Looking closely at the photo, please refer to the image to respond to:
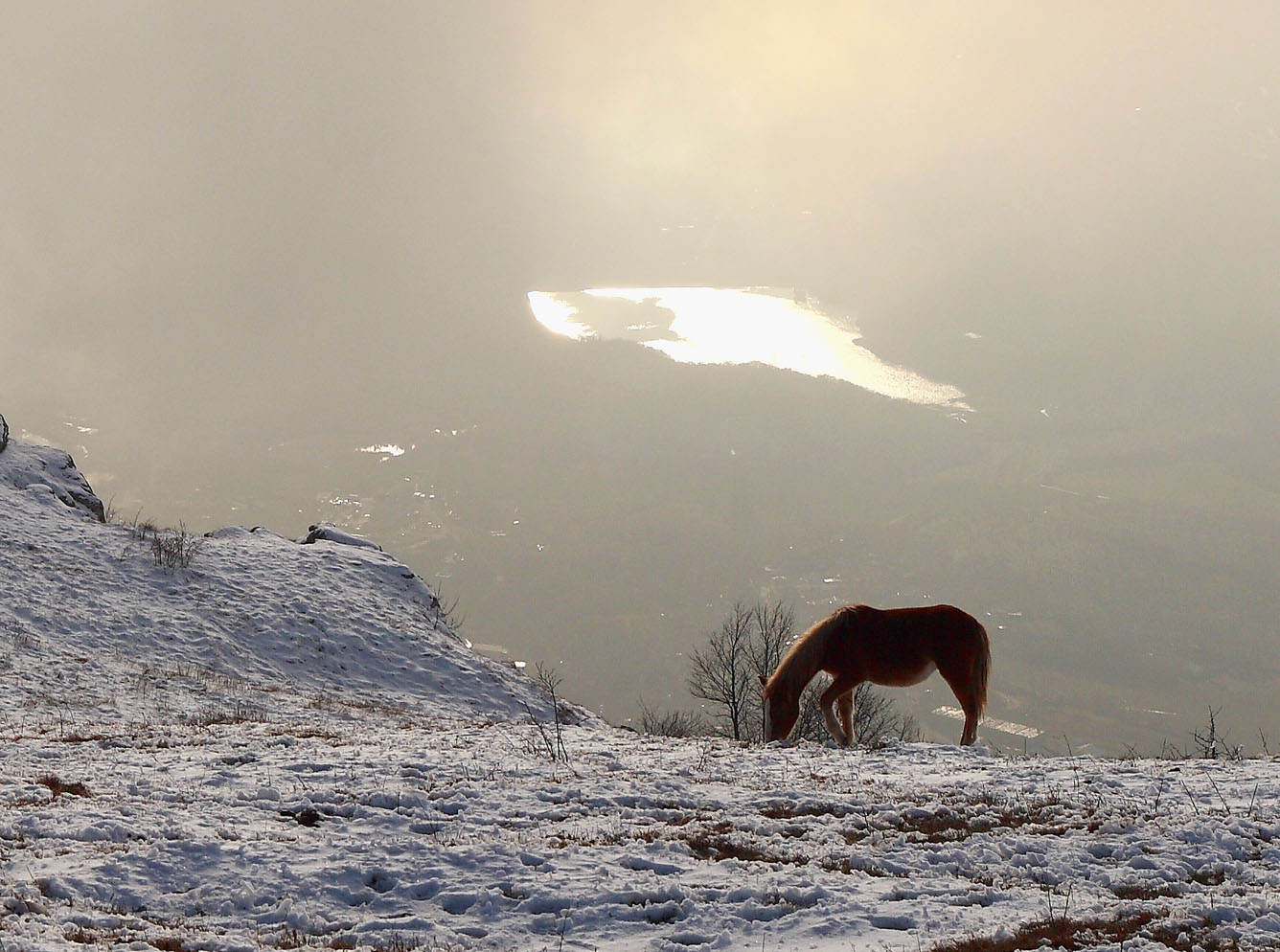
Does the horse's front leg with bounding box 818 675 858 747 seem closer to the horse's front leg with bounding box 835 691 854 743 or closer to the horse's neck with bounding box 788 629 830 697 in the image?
the horse's front leg with bounding box 835 691 854 743

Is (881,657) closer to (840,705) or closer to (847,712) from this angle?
(847,712)

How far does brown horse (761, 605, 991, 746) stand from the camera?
573 inches

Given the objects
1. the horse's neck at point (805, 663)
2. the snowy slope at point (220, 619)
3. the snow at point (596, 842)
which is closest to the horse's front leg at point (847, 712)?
the horse's neck at point (805, 663)

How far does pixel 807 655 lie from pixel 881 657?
1097 mm

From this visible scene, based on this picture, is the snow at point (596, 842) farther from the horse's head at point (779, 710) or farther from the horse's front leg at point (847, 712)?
the horse's front leg at point (847, 712)

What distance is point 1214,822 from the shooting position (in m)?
8.24

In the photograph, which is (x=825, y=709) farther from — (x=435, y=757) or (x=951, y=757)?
(x=435, y=757)

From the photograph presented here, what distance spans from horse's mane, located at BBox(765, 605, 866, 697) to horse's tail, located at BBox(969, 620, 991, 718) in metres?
1.88

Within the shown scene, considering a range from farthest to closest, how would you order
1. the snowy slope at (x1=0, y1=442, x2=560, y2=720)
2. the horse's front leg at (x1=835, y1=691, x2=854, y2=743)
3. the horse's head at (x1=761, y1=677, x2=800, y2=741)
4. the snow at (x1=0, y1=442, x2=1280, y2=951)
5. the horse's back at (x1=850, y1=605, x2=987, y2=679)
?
the snowy slope at (x1=0, y1=442, x2=560, y2=720)
the horse's front leg at (x1=835, y1=691, x2=854, y2=743)
the horse's head at (x1=761, y1=677, x2=800, y2=741)
the horse's back at (x1=850, y1=605, x2=987, y2=679)
the snow at (x1=0, y1=442, x2=1280, y2=951)

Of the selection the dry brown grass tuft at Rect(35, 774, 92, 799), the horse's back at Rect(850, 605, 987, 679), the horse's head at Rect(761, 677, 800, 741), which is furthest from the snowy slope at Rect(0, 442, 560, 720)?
the horse's back at Rect(850, 605, 987, 679)

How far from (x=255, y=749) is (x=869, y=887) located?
7596 millimetres

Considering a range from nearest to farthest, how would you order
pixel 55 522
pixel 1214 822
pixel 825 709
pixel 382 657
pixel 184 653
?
1. pixel 1214 822
2. pixel 825 709
3. pixel 184 653
4. pixel 382 657
5. pixel 55 522

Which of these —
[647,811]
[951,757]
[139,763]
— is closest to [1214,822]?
[951,757]

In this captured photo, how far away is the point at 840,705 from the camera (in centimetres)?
1530
